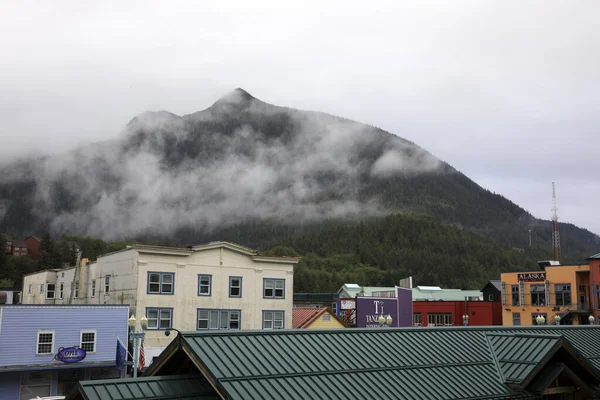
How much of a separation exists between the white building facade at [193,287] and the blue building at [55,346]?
4.35 m

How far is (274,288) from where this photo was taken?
193 ft

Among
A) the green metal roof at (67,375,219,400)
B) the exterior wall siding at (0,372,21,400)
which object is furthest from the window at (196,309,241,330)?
the green metal roof at (67,375,219,400)

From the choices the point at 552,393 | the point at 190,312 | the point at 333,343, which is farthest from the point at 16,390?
the point at 552,393

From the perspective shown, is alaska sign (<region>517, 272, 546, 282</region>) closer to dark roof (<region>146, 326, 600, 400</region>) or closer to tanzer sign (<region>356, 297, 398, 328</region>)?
tanzer sign (<region>356, 297, 398, 328</region>)

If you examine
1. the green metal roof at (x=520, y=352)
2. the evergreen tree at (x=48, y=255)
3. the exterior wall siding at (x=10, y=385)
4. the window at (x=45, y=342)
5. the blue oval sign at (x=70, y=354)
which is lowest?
the exterior wall siding at (x=10, y=385)

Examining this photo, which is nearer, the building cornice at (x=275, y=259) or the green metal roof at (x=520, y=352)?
Answer: the green metal roof at (x=520, y=352)

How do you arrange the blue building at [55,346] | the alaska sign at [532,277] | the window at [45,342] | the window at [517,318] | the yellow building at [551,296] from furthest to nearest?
the window at [517,318], the alaska sign at [532,277], the yellow building at [551,296], the window at [45,342], the blue building at [55,346]

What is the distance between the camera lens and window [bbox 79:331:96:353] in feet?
145

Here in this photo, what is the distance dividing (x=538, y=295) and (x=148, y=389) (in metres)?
78.3

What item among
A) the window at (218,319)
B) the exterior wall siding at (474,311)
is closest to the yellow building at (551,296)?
the exterior wall siding at (474,311)

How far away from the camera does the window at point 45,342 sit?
42281mm

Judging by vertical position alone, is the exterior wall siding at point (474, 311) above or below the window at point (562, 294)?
below

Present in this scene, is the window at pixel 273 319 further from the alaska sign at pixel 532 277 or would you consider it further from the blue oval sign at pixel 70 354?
the alaska sign at pixel 532 277

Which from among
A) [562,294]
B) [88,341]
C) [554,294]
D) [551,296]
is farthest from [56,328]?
[562,294]
